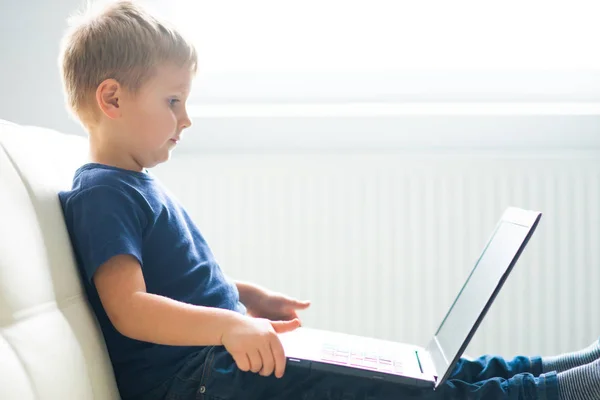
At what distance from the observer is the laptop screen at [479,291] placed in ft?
2.95

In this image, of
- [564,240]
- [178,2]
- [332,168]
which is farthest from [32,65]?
[564,240]

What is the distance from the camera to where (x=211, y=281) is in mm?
1042

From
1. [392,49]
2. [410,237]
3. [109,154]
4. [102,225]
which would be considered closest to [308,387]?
[102,225]

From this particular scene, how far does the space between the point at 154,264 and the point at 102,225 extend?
112 mm

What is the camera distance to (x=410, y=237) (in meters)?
1.75

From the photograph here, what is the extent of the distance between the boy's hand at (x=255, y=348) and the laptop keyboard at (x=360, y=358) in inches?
2.5

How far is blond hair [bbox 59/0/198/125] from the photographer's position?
100cm

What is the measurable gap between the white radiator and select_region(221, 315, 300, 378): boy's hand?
89 centimetres

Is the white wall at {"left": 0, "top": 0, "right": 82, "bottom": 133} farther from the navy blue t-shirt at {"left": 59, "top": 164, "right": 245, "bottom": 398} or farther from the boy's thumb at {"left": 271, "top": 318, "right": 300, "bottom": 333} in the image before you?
the boy's thumb at {"left": 271, "top": 318, "right": 300, "bottom": 333}

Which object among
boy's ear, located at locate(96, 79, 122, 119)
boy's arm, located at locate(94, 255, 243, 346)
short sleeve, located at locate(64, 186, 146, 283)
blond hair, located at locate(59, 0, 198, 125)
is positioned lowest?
boy's arm, located at locate(94, 255, 243, 346)

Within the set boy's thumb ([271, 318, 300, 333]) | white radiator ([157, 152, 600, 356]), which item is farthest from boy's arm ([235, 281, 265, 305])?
white radiator ([157, 152, 600, 356])

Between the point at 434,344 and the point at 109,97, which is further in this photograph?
Result: the point at 434,344

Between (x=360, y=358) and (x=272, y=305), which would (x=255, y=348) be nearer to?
(x=360, y=358)

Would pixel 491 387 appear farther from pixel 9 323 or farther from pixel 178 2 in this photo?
pixel 178 2
